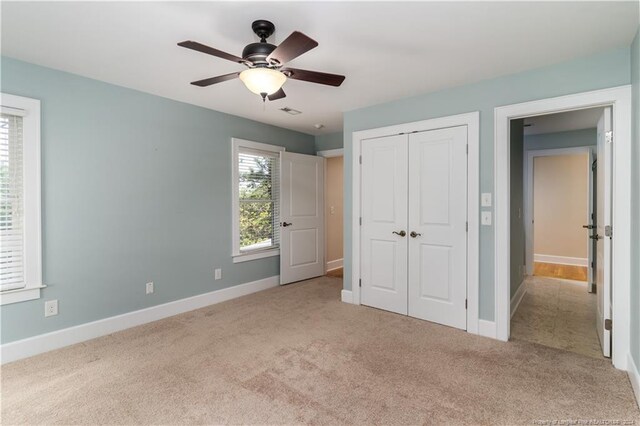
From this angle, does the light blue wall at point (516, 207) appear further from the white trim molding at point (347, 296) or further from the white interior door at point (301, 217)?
the white interior door at point (301, 217)

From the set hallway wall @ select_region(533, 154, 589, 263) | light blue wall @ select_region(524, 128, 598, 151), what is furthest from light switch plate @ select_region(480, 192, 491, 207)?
hallway wall @ select_region(533, 154, 589, 263)

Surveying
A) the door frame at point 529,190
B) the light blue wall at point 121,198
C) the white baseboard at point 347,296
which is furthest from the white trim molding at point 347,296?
the door frame at point 529,190

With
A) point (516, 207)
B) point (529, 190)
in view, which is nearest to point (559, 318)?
point (516, 207)

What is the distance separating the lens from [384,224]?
143 inches

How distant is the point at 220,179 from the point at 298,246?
5.25ft

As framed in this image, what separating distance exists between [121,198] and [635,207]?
4.19 m

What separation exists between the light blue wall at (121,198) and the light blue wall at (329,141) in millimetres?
1553

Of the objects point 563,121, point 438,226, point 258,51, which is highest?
point 563,121

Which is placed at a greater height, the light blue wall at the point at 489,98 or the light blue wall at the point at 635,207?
the light blue wall at the point at 489,98

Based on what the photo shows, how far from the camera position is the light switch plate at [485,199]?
296cm

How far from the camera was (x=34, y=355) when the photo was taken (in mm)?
2617

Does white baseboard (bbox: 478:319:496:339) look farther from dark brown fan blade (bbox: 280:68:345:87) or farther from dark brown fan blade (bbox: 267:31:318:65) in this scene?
dark brown fan blade (bbox: 267:31:318:65)

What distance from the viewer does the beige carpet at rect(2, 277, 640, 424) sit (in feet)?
6.20

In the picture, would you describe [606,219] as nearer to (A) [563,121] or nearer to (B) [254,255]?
(A) [563,121]
